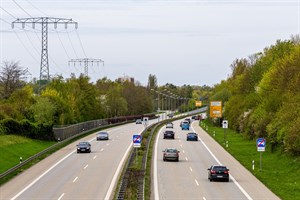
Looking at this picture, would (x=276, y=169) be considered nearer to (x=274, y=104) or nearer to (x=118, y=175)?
(x=118, y=175)

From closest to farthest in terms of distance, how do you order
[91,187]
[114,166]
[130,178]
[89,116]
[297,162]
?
[91,187] < [130,178] < [297,162] < [114,166] < [89,116]

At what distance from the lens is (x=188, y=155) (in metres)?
58.3

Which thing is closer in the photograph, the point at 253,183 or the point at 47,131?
the point at 253,183

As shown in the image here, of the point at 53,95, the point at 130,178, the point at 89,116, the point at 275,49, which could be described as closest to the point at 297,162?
the point at 130,178

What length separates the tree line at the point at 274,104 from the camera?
5351 centimetres

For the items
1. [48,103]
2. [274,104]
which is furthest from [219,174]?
[48,103]

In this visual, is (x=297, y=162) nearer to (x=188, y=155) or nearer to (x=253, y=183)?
(x=253, y=183)

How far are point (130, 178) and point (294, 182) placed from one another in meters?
10.1

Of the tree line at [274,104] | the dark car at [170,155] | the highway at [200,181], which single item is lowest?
the highway at [200,181]

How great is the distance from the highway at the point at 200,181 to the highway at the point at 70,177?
308cm

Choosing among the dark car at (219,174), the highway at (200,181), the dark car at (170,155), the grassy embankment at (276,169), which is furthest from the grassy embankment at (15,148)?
the grassy embankment at (276,169)

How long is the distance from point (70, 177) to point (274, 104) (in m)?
32.9

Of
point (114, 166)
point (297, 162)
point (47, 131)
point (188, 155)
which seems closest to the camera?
point (297, 162)

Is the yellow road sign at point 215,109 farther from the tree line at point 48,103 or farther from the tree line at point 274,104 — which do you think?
the tree line at point 48,103
